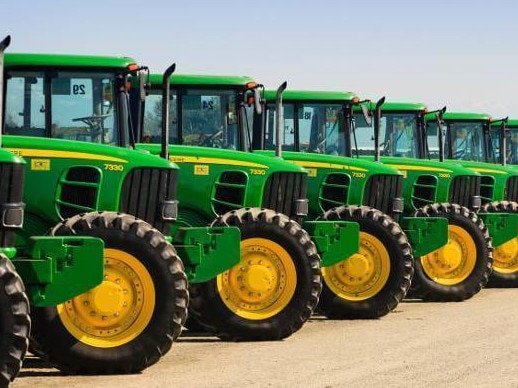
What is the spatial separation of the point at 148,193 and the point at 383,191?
6.68 metres

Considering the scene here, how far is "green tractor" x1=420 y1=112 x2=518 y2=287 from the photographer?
23375 millimetres

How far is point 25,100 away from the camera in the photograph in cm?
1362

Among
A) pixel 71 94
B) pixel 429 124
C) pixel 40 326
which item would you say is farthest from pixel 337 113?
pixel 40 326

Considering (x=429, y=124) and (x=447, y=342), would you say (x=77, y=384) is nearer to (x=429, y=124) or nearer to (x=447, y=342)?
(x=447, y=342)

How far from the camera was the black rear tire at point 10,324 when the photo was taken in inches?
Answer: 411

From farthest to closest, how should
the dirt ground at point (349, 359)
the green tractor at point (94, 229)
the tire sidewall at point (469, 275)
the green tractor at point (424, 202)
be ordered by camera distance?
the tire sidewall at point (469, 275)
the green tractor at point (424, 202)
the green tractor at point (94, 229)
the dirt ground at point (349, 359)

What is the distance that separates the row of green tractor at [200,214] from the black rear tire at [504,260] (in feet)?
1.87

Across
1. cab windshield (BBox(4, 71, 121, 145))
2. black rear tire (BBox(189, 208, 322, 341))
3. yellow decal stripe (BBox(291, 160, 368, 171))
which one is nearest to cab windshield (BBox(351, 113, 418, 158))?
yellow decal stripe (BBox(291, 160, 368, 171))

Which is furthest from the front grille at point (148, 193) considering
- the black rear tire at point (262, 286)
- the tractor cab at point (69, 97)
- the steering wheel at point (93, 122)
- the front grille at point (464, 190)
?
the front grille at point (464, 190)

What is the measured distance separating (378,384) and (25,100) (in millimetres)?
4733

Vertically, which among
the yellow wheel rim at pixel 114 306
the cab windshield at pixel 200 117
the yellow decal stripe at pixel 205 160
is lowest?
the yellow wheel rim at pixel 114 306

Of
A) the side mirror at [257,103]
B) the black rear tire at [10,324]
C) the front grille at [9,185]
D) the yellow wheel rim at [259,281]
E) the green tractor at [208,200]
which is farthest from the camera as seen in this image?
the side mirror at [257,103]

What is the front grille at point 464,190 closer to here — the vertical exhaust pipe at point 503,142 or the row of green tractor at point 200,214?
the row of green tractor at point 200,214

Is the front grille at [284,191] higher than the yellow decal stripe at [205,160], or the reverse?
the yellow decal stripe at [205,160]
